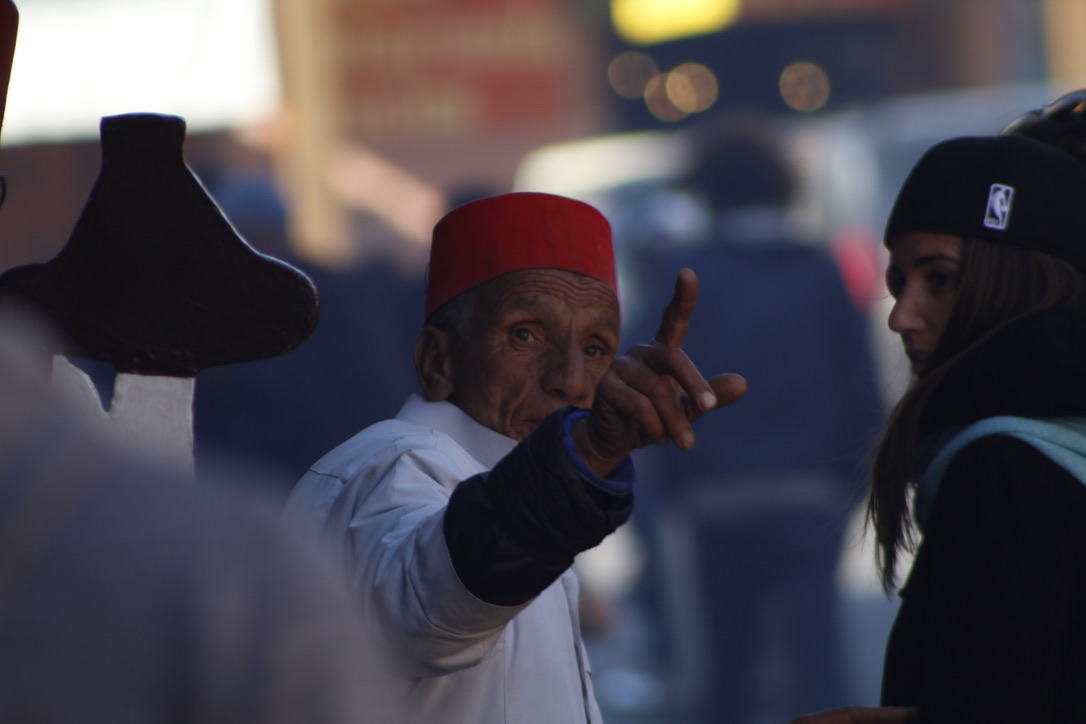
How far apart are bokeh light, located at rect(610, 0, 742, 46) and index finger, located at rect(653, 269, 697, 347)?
11.1 metres

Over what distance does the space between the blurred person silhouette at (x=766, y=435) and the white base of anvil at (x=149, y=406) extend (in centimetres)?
366

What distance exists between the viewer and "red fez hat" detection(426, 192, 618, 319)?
2.27m

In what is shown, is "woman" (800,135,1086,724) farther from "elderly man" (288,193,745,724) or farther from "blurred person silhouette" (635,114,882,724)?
"blurred person silhouette" (635,114,882,724)

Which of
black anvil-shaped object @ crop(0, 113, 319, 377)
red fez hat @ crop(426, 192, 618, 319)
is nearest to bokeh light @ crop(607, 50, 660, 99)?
red fez hat @ crop(426, 192, 618, 319)

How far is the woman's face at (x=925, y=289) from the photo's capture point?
214 centimetres

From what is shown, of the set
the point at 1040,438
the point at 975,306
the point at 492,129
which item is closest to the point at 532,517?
the point at 1040,438

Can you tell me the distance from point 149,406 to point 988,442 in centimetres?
107

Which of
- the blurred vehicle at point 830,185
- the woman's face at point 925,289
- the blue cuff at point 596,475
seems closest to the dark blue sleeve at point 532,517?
the blue cuff at point 596,475

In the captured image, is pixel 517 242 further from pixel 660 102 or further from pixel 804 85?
pixel 804 85

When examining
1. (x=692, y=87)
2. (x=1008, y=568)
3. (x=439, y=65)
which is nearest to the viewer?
(x=1008, y=568)

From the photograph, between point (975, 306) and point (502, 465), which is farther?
point (975, 306)

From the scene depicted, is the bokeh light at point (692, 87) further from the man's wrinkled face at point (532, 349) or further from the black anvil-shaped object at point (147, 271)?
the black anvil-shaped object at point (147, 271)

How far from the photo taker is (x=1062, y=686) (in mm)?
1853

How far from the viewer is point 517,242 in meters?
2.29
